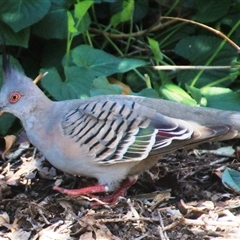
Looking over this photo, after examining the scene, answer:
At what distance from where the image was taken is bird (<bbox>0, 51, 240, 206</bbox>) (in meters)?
3.68

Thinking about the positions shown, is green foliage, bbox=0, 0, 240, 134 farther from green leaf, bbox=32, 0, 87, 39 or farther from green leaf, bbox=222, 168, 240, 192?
green leaf, bbox=222, 168, 240, 192

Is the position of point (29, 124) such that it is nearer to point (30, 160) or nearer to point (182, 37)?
point (30, 160)

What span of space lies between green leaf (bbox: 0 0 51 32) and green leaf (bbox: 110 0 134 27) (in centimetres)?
51

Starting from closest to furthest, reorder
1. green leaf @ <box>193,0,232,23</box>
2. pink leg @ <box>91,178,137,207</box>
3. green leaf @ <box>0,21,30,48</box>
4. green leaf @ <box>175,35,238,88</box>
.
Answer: pink leg @ <box>91,178,137,207</box> → green leaf @ <box>0,21,30,48</box> → green leaf @ <box>175,35,238,88</box> → green leaf @ <box>193,0,232,23</box>

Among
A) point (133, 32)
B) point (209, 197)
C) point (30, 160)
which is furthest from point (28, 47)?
point (209, 197)

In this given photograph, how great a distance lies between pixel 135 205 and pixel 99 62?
130 centimetres

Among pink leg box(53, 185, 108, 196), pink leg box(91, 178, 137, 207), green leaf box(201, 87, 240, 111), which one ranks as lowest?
green leaf box(201, 87, 240, 111)

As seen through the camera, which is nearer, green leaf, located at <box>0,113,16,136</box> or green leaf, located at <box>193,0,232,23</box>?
green leaf, located at <box>0,113,16,136</box>

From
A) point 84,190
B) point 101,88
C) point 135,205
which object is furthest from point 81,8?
point 135,205

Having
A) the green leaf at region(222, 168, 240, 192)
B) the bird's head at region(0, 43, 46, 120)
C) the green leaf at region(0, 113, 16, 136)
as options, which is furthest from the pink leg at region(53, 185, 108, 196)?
the green leaf at region(0, 113, 16, 136)

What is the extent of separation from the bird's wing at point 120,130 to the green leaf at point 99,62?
799 mm

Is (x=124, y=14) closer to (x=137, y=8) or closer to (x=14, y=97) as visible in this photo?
(x=137, y=8)

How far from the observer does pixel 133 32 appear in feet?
17.3

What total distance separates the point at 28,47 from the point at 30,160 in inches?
45.0
